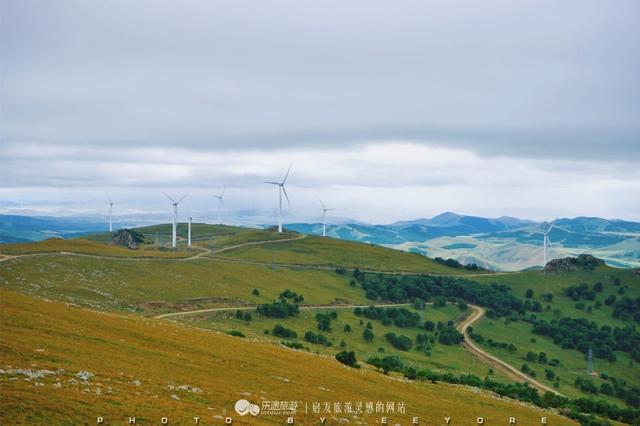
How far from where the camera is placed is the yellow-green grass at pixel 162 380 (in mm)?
32750

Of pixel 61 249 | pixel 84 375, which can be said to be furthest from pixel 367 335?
pixel 84 375

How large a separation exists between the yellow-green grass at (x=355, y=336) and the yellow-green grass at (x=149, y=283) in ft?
39.2

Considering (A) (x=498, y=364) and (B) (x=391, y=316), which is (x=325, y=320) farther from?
(A) (x=498, y=364)

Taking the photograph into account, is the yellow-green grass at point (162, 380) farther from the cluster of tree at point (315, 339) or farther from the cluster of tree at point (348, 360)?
the cluster of tree at point (315, 339)

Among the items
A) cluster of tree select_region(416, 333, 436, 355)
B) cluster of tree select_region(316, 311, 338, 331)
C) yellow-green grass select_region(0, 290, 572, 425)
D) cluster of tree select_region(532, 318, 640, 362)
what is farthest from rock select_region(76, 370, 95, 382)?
cluster of tree select_region(532, 318, 640, 362)

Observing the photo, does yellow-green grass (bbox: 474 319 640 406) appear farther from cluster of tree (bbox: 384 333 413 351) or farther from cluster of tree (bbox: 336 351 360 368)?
cluster of tree (bbox: 336 351 360 368)

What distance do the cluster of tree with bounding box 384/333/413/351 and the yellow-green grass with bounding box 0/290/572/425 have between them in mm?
69065

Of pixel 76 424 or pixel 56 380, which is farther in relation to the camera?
pixel 56 380

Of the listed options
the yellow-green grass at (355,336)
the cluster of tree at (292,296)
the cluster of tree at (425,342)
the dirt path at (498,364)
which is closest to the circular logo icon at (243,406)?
the yellow-green grass at (355,336)

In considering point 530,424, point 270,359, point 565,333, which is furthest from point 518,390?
point 565,333

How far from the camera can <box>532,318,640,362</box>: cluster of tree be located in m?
180

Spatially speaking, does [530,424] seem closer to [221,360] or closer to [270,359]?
[270,359]

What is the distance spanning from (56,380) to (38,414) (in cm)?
698

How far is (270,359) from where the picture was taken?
63375mm
